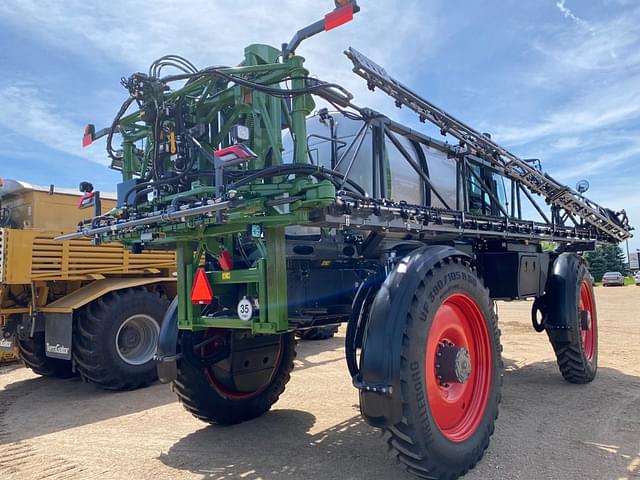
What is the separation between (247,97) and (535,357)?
21.9 ft

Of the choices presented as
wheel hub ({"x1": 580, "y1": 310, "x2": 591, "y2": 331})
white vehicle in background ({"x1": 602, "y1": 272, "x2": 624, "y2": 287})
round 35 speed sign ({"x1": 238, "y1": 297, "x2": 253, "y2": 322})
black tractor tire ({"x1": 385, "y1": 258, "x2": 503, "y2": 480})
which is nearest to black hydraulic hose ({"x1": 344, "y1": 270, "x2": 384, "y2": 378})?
black tractor tire ({"x1": 385, "y1": 258, "x2": 503, "y2": 480})

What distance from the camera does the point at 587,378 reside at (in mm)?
6547

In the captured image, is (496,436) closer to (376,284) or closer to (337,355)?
(376,284)

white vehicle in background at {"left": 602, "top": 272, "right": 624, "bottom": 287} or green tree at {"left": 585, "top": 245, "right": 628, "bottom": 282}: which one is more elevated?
green tree at {"left": 585, "top": 245, "right": 628, "bottom": 282}

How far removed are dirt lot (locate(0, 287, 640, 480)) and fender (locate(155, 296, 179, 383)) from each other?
61cm

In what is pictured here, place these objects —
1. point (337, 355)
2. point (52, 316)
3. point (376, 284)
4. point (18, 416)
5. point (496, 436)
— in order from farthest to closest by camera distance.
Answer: point (337, 355), point (52, 316), point (18, 416), point (496, 436), point (376, 284)

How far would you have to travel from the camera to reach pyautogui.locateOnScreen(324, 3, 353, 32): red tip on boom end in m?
3.49

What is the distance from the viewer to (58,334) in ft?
23.3

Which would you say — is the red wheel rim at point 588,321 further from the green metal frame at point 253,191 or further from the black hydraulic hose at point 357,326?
the green metal frame at point 253,191

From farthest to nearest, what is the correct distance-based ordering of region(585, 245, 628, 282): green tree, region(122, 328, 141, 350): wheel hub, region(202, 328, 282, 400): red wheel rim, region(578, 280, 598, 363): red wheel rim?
1. region(585, 245, 628, 282): green tree
2. region(122, 328, 141, 350): wheel hub
3. region(578, 280, 598, 363): red wheel rim
4. region(202, 328, 282, 400): red wheel rim

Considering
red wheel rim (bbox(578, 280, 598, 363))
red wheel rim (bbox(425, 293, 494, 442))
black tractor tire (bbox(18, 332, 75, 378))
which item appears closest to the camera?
red wheel rim (bbox(425, 293, 494, 442))

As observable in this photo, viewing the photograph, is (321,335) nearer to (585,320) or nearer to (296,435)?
(585,320)

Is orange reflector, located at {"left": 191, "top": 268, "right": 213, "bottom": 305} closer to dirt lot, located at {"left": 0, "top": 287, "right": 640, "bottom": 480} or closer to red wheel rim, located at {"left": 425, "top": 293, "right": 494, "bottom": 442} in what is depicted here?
dirt lot, located at {"left": 0, "top": 287, "right": 640, "bottom": 480}

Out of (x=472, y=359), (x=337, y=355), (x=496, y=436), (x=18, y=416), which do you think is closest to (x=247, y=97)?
(x=472, y=359)
